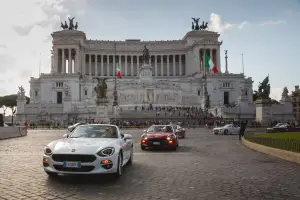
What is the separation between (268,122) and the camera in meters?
49.6

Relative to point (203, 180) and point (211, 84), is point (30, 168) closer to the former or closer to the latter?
point (203, 180)

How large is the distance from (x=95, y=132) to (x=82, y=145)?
1.89 meters

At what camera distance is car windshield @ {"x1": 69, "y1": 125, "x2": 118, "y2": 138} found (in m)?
11.1

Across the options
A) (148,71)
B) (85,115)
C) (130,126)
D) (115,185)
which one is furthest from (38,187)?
(148,71)

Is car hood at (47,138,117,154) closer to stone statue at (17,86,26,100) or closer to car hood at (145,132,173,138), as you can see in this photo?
car hood at (145,132,173,138)

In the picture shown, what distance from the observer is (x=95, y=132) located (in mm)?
11297

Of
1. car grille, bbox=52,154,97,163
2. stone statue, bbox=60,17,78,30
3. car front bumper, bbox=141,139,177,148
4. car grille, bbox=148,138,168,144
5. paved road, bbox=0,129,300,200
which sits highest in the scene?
stone statue, bbox=60,17,78,30

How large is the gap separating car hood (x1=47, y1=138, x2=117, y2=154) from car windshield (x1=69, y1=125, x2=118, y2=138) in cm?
65

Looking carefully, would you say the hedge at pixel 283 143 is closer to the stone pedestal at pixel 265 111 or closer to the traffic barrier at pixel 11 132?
the traffic barrier at pixel 11 132

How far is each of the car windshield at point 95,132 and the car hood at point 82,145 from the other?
0.65m

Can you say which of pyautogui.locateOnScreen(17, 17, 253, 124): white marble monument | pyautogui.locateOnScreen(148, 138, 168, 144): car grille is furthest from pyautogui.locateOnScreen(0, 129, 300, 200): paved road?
pyautogui.locateOnScreen(17, 17, 253, 124): white marble monument

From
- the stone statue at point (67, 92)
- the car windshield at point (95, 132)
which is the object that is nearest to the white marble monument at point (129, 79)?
the stone statue at point (67, 92)

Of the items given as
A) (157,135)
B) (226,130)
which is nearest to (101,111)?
(226,130)

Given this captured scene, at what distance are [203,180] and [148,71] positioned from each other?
88.0 m
